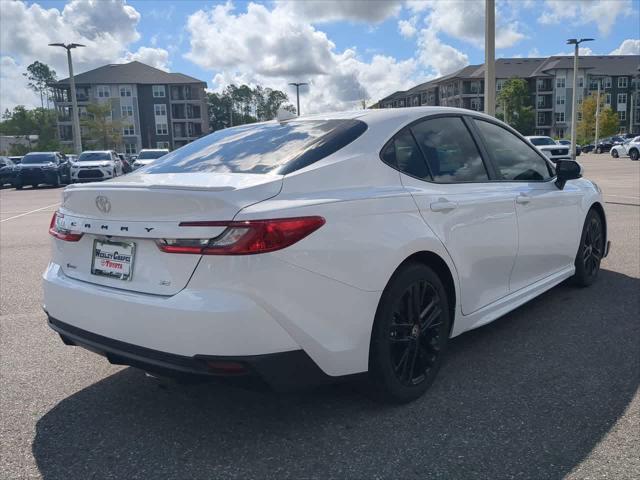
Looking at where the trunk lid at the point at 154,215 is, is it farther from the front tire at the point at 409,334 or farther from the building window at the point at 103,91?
the building window at the point at 103,91

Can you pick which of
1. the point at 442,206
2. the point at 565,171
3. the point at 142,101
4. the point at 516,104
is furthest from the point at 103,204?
the point at 142,101

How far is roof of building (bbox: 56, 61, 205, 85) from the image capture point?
81875 mm

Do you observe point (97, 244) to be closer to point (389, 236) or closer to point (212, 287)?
point (212, 287)

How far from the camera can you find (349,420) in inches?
118

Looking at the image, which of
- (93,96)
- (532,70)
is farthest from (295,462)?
(532,70)

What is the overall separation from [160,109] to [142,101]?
105 inches

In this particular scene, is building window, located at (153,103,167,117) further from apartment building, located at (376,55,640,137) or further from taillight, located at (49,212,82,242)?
taillight, located at (49,212,82,242)

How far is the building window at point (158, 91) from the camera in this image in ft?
274

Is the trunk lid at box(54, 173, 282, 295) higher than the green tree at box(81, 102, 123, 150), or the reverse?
the green tree at box(81, 102, 123, 150)

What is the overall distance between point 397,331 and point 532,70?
106 metres

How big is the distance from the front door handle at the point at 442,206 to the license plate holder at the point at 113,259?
5.30ft

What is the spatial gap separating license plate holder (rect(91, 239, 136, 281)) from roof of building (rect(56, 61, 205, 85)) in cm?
8540

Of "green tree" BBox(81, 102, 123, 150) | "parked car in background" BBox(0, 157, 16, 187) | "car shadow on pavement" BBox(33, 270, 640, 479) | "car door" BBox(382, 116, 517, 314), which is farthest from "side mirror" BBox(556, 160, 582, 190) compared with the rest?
"green tree" BBox(81, 102, 123, 150)

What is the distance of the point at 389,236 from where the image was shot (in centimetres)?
292
